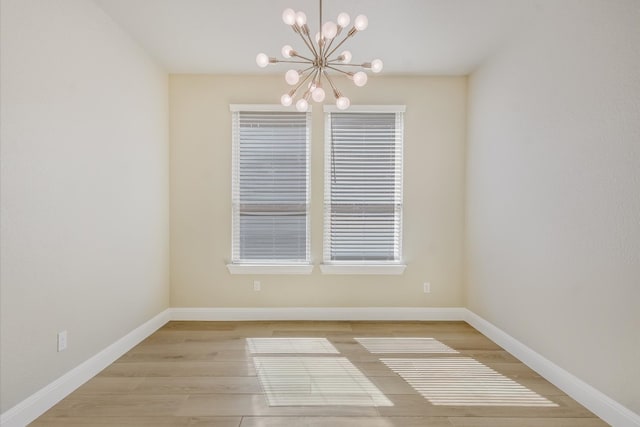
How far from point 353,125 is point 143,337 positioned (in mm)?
3206

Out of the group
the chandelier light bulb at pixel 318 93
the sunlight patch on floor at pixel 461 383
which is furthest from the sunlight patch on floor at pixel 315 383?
the chandelier light bulb at pixel 318 93

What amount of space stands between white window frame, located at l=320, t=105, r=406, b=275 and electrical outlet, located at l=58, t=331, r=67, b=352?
7.96 ft

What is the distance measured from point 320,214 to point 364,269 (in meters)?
0.82

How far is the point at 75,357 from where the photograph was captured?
2.48 metres

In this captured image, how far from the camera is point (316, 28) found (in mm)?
3010

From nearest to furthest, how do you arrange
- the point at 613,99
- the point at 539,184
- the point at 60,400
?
the point at 613,99
the point at 60,400
the point at 539,184

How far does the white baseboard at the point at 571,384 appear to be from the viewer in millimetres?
2012

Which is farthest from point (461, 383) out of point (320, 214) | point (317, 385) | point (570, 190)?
point (320, 214)

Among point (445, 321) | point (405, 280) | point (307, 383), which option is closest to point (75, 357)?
point (307, 383)

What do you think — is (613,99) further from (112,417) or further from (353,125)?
(112,417)

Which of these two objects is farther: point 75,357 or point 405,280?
point 405,280

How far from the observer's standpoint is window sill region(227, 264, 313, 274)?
3.97 m

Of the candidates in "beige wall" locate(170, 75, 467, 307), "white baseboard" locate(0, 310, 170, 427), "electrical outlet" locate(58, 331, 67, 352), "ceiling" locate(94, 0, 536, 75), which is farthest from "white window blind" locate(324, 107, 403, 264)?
"electrical outlet" locate(58, 331, 67, 352)

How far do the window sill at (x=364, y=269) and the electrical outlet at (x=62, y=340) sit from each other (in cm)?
243
